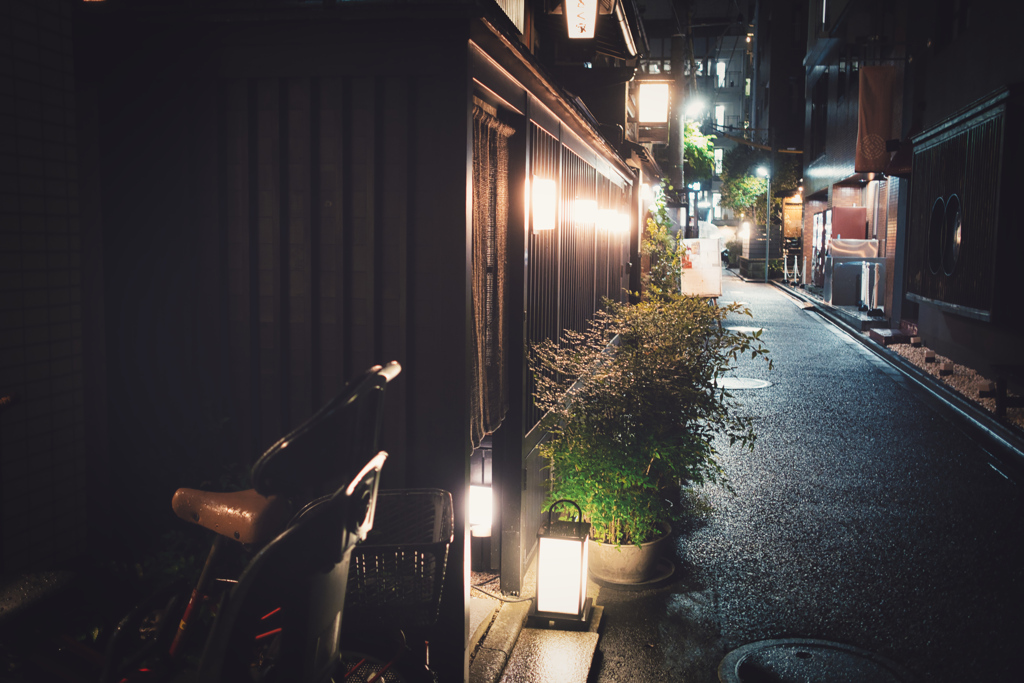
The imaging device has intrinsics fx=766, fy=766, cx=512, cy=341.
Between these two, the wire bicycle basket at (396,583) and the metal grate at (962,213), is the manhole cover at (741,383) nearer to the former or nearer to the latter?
the metal grate at (962,213)

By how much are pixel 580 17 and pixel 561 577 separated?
7610mm

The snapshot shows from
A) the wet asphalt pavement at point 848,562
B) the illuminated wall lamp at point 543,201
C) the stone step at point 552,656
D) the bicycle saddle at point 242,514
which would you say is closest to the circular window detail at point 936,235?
Answer: the wet asphalt pavement at point 848,562

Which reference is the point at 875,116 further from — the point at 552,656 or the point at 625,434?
the point at 552,656

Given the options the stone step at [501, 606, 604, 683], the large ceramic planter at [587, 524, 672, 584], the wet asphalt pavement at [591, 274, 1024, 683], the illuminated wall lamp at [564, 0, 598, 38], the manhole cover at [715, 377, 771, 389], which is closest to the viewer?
the stone step at [501, 606, 604, 683]

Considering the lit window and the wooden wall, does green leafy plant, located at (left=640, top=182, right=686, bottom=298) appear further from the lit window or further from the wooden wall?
the wooden wall

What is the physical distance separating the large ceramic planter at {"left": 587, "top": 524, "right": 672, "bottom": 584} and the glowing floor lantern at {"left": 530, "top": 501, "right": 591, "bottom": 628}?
2.66 ft

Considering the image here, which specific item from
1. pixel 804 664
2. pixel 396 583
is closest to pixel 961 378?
pixel 804 664

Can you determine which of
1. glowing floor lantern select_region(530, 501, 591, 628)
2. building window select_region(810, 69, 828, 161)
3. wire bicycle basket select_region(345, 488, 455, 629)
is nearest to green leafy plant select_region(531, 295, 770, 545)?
glowing floor lantern select_region(530, 501, 591, 628)

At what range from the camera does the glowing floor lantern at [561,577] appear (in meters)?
5.50

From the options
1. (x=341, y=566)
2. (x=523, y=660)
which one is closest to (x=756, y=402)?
(x=523, y=660)

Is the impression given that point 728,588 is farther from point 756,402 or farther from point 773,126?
point 773,126

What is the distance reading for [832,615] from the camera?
19.4 feet

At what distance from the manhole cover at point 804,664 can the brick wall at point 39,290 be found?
14.5 ft

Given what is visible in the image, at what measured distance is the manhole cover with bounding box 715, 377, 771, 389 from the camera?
602 inches
